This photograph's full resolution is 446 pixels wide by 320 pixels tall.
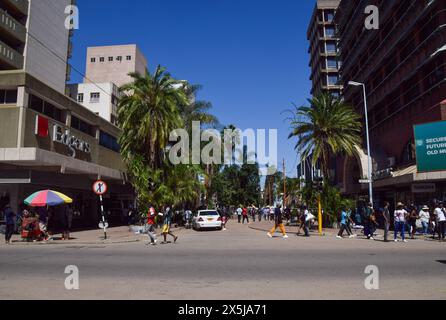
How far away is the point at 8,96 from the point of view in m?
23.0

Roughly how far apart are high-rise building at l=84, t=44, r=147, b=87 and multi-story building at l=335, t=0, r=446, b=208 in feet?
168

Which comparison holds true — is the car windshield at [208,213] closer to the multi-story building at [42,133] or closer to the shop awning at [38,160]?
the multi-story building at [42,133]

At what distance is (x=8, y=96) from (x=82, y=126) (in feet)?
26.3

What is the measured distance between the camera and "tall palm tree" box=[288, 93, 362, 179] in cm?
2822

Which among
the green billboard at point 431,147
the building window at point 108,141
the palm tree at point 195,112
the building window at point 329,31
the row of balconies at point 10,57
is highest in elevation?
the building window at point 329,31

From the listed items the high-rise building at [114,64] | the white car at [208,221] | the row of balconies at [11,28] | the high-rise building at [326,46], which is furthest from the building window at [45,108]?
the high-rise building at [114,64]

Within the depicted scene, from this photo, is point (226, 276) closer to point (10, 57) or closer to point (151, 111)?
point (151, 111)

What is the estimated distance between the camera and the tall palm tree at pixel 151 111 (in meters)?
29.2

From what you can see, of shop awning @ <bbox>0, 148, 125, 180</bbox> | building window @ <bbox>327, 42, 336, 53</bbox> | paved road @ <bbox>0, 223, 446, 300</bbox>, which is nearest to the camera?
paved road @ <bbox>0, 223, 446, 300</bbox>

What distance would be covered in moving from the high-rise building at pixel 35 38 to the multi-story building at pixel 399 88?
101 ft

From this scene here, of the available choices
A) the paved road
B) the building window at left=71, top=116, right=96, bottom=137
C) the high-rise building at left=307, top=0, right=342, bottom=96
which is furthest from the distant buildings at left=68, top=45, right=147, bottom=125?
the paved road

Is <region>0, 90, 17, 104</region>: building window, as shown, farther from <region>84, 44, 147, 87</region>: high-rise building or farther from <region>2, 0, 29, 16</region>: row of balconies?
<region>84, 44, 147, 87</region>: high-rise building

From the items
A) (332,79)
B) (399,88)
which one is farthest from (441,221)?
(332,79)
